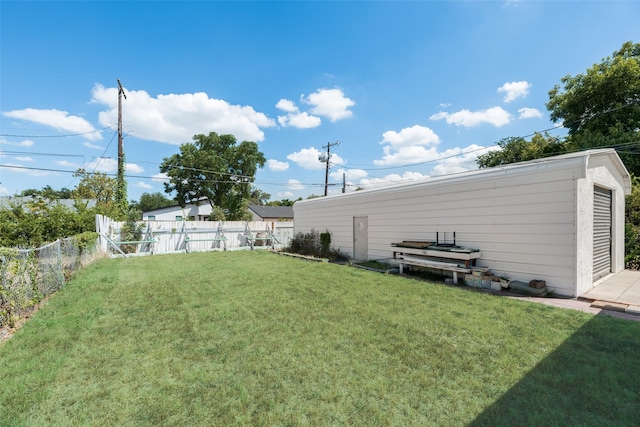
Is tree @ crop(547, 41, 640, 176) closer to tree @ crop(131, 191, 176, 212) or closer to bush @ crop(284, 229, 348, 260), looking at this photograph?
bush @ crop(284, 229, 348, 260)

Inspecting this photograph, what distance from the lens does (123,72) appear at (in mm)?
13961

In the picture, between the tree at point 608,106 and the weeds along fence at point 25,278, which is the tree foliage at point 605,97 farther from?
the weeds along fence at point 25,278

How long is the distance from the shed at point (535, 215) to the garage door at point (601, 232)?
0.02m

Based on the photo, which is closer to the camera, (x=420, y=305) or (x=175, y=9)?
(x=420, y=305)

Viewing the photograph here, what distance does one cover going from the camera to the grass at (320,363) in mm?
2107

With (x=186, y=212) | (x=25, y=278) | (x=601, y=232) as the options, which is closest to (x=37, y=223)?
(x=25, y=278)

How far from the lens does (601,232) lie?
6379mm

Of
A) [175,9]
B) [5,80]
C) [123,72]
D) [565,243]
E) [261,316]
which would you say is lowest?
[261,316]

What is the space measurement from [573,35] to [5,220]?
56.2 feet

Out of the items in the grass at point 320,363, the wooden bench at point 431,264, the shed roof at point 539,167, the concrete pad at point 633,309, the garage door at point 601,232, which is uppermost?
the shed roof at point 539,167

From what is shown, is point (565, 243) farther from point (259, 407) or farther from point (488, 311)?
point (259, 407)

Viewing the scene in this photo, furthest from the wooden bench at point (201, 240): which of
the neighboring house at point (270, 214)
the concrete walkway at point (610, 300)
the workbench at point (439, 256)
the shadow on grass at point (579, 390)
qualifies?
the neighboring house at point (270, 214)

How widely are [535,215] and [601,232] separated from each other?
2.30 m

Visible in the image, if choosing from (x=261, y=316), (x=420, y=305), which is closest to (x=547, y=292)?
(x=420, y=305)
